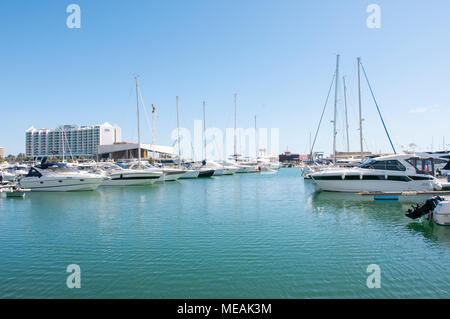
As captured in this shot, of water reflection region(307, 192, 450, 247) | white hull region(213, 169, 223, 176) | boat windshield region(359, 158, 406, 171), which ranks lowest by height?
water reflection region(307, 192, 450, 247)

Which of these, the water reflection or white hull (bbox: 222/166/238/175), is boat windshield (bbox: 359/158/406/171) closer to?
the water reflection

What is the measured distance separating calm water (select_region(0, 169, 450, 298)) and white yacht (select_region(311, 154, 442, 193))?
8.53 meters

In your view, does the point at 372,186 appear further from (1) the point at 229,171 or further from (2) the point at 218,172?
(1) the point at 229,171

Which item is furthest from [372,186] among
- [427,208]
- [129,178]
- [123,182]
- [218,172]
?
[218,172]

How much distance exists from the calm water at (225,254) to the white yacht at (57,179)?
54.9 ft

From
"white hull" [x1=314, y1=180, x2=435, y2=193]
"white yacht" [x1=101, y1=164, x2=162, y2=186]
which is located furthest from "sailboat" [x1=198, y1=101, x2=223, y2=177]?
"white hull" [x1=314, y1=180, x2=435, y2=193]

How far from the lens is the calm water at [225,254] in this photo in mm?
10461

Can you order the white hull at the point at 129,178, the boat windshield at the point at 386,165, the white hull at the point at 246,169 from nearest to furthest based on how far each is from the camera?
the boat windshield at the point at 386,165, the white hull at the point at 129,178, the white hull at the point at 246,169

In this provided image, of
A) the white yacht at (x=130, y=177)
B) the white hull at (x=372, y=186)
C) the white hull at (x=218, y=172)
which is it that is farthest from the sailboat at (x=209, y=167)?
the white hull at (x=372, y=186)

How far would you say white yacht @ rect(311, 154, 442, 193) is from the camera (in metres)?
31.8

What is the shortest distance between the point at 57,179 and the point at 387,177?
41.1 m

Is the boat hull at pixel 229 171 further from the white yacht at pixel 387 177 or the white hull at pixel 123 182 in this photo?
the white yacht at pixel 387 177

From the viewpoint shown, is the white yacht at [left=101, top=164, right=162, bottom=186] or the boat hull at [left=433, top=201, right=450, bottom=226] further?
the white yacht at [left=101, top=164, right=162, bottom=186]
